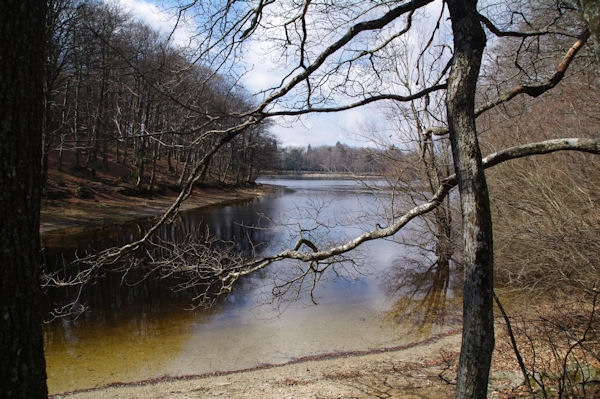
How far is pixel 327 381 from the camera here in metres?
6.19

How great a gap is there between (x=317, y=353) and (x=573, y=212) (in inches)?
232

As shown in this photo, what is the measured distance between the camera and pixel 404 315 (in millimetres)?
10234

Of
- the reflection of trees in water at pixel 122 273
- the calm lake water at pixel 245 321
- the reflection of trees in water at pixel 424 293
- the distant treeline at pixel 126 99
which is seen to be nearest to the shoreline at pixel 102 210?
the reflection of trees in water at pixel 122 273

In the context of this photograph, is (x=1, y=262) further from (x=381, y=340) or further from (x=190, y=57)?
(x=381, y=340)

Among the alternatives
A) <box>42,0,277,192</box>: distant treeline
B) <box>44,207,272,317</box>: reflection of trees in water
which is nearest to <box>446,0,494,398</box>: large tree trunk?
<box>42,0,277,192</box>: distant treeline

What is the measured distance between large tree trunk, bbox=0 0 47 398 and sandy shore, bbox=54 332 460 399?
178 inches

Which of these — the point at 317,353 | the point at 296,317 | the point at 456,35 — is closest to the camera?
the point at 456,35

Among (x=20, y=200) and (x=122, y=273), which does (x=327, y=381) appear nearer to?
(x=20, y=200)

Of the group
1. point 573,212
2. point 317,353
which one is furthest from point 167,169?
point 573,212

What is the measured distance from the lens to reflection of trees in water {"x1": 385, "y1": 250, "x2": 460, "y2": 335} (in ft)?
32.6

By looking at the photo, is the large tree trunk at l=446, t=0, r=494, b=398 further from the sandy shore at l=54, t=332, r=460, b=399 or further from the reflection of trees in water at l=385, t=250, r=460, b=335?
the reflection of trees in water at l=385, t=250, r=460, b=335

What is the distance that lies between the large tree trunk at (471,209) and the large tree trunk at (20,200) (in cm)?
254

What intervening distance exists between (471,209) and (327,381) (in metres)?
4.76

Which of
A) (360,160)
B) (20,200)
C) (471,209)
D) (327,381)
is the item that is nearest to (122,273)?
(360,160)
